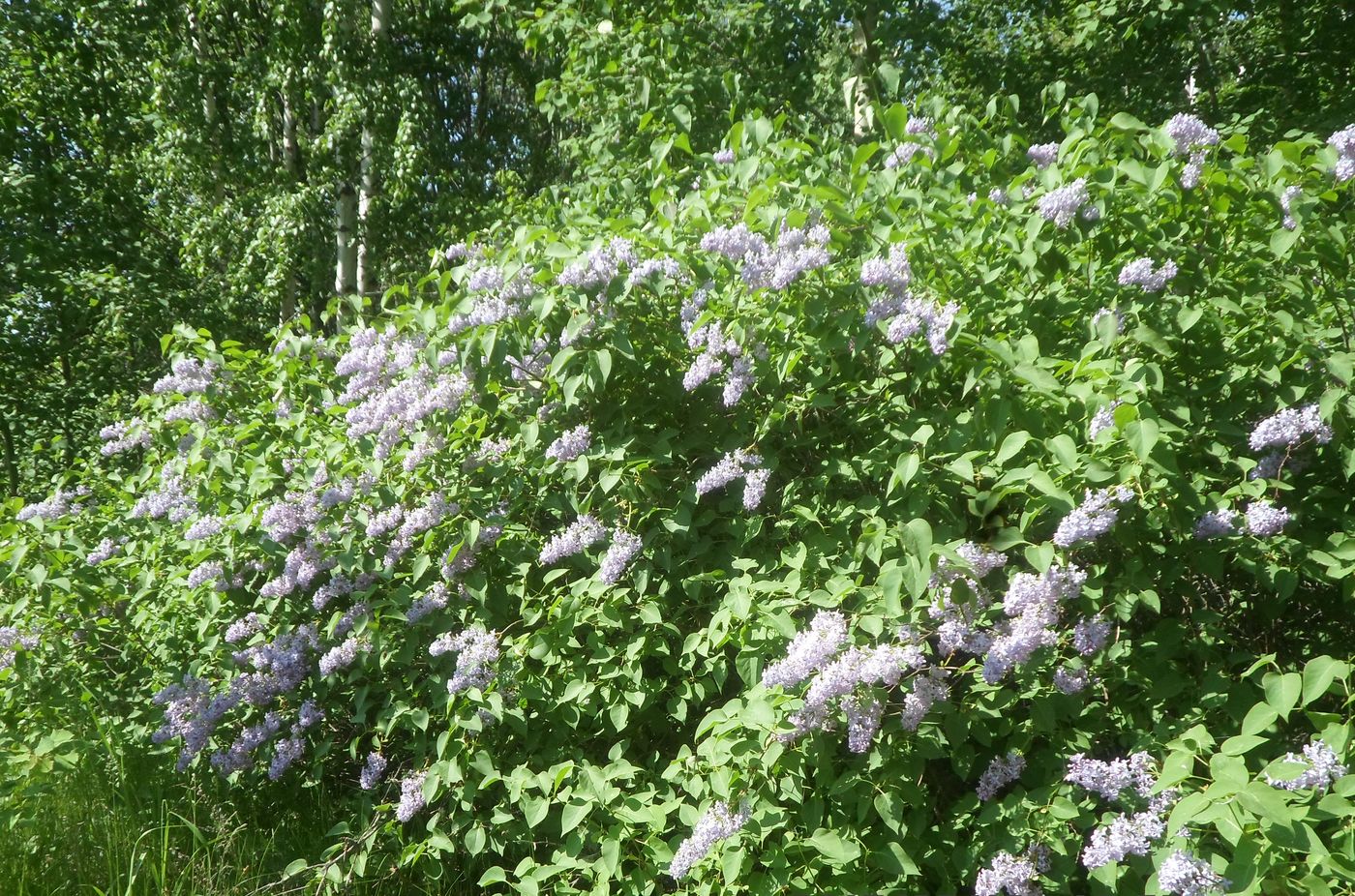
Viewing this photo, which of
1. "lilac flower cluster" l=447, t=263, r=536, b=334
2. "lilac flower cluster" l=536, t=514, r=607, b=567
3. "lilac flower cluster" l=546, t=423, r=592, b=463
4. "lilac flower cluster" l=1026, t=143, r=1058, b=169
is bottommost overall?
"lilac flower cluster" l=536, t=514, r=607, b=567

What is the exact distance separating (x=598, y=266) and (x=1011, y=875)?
1.64 m

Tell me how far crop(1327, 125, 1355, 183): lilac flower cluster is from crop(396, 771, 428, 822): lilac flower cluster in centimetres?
265

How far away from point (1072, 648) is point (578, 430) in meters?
1.30

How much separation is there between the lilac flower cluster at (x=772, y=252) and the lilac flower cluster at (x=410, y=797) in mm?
1626

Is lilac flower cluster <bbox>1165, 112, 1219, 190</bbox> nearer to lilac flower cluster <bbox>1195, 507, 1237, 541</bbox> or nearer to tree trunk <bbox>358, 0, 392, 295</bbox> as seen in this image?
lilac flower cluster <bbox>1195, 507, 1237, 541</bbox>

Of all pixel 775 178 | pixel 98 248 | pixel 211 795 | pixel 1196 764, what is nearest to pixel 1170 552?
pixel 1196 764

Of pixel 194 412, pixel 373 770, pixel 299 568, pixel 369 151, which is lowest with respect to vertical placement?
pixel 373 770

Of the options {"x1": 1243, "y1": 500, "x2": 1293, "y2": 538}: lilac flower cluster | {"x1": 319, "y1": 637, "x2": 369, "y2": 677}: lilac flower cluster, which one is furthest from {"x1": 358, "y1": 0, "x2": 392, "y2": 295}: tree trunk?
{"x1": 1243, "y1": 500, "x2": 1293, "y2": 538}: lilac flower cluster

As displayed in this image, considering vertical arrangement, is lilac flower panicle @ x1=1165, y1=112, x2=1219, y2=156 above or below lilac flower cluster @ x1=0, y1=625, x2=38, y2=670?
above

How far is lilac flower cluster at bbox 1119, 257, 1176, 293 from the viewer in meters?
2.20

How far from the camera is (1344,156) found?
7.41 ft

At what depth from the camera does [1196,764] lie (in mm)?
2002

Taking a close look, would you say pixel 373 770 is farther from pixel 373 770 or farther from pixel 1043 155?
pixel 1043 155

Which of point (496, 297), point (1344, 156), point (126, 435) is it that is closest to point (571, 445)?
point (496, 297)
